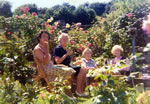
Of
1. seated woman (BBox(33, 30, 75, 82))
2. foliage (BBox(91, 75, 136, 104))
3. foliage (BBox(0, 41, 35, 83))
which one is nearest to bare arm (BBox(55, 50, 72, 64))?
seated woman (BBox(33, 30, 75, 82))

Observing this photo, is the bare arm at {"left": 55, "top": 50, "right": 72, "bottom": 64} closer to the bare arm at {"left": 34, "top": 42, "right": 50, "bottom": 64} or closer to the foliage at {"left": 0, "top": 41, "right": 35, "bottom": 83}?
the bare arm at {"left": 34, "top": 42, "right": 50, "bottom": 64}

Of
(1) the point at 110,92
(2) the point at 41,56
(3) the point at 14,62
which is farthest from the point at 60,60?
(1) the point at 110,92

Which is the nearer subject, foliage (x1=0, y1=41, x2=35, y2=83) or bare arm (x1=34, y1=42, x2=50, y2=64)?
foliage (x1=0, y1=41, x2=35, y2=83)

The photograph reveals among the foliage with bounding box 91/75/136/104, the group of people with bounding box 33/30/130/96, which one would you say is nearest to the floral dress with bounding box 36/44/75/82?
the group of people with bounding box 33/30/130/96

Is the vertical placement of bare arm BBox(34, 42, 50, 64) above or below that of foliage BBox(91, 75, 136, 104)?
above

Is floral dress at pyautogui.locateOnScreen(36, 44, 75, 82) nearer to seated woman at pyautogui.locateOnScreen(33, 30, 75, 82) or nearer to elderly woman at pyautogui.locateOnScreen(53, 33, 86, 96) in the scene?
seated woman at pyautogui.locateOnScreen(33, 30, 75, 82)

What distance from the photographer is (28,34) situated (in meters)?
5.65

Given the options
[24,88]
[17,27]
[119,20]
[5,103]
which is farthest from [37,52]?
[119,20]

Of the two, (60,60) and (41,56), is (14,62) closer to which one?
(41,56)

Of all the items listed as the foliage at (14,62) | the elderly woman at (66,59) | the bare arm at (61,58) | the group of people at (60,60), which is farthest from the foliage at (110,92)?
the elderly woman at (66,59)

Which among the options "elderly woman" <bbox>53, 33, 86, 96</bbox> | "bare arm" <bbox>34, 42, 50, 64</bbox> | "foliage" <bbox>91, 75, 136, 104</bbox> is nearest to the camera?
"foliage" <bbox>91, 75, 136, 104</bbox>

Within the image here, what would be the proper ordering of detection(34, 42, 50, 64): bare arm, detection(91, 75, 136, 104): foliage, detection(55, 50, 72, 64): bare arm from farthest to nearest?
detection(55, 50, 72, 64): bare arm, detection(34, 42, 50, 64): bare arm, detection(91, 75, 136, 104): foliage

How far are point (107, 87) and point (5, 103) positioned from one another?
0.83m

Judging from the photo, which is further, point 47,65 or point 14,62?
point 47,65
